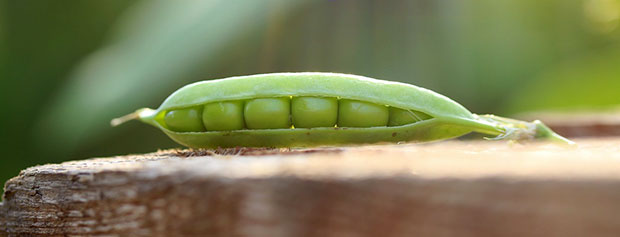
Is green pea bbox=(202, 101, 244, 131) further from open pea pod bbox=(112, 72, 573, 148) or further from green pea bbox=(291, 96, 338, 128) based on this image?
green pea bbox=(291, 96, 338, 128)

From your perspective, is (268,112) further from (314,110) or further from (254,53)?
(254,53)

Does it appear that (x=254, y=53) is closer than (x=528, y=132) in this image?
No

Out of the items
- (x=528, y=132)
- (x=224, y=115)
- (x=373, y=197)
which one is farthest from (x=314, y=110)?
(x=373, y=197)

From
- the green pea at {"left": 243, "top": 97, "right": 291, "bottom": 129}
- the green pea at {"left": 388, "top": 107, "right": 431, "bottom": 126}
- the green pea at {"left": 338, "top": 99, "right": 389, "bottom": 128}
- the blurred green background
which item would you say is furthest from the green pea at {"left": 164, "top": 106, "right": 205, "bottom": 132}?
the blurred green background

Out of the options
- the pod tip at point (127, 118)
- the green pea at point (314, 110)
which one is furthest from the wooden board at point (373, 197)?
the pod tip at point (127, 118)

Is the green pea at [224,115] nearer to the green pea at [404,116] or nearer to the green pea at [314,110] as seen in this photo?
the green pea at [314,110]

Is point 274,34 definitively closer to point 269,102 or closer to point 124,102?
point 124,102

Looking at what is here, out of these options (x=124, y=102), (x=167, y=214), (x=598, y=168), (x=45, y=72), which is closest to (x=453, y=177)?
(x=598, y=168)
